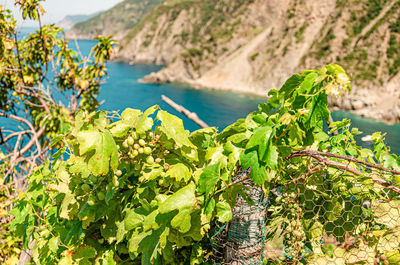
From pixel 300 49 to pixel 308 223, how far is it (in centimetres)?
5799

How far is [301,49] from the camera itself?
5256 centimetres

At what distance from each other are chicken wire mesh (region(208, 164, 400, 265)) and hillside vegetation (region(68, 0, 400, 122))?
139 ft

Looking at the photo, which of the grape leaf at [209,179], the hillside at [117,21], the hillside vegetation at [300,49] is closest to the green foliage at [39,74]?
the grape leaf at [209,179]

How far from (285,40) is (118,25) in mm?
160975

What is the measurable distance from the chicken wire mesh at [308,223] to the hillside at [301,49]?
93.8ft

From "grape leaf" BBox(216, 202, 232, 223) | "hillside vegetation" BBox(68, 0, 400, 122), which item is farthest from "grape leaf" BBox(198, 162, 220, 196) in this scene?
"hillside vegetation" BBox(68, 0, 400, 122)

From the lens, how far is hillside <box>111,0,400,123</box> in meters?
41.5

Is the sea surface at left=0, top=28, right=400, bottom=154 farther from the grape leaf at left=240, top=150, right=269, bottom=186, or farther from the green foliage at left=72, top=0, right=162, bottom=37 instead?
the green foliage at left=72, top=0, right=162, bottom=37

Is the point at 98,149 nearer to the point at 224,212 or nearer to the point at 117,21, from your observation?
the point at 224,212

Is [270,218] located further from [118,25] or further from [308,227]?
[118,25]

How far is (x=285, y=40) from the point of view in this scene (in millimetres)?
55594

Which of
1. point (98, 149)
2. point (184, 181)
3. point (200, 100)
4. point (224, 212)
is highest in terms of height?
point (98, 149)

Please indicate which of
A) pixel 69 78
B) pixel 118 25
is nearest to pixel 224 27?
pixel 69 78

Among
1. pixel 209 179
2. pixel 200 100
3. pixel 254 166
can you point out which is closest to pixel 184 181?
pixel 209 179
